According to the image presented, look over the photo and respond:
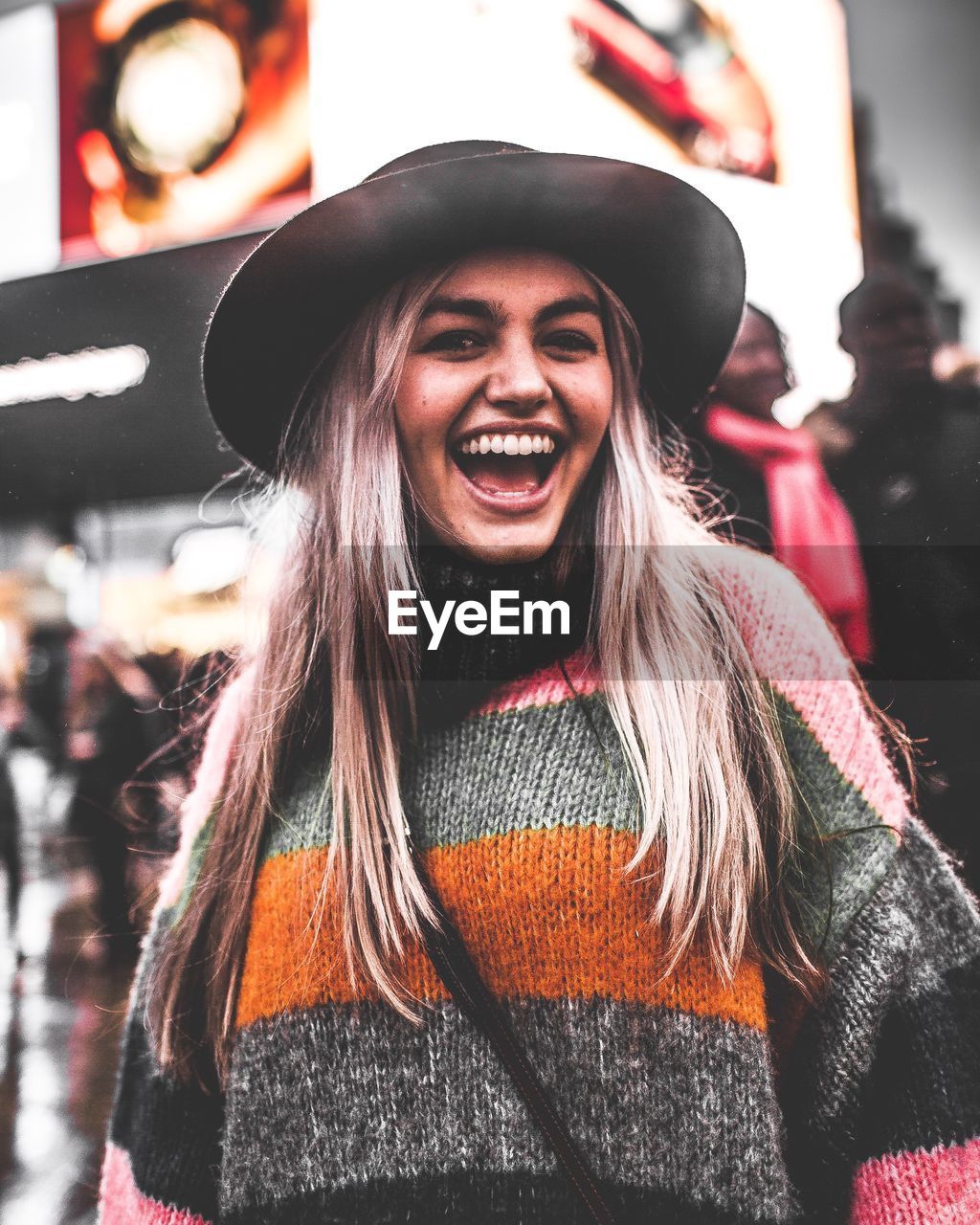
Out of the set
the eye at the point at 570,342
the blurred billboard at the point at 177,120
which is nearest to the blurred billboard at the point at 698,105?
the blurred billboard at the point at 177,120

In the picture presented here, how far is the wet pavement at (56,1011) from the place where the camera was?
1458 millimetres

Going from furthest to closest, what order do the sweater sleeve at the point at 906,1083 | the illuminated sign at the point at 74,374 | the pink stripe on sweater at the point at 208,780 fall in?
the illuminated sign at the point at 74,374 < the pink stripe on sweater at the point at 208,780 < the sweater sleeve at the point at 906,1083

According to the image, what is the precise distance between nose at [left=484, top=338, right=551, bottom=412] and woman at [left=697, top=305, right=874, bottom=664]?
0.86 feet

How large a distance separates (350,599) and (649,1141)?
2.49 feet

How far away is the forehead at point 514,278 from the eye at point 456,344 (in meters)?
0.05

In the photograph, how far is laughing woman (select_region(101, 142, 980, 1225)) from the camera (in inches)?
41.5

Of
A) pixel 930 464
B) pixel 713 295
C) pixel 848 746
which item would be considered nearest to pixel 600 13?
pixel 713 295

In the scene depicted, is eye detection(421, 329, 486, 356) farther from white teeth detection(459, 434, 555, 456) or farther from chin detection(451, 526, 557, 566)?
chin detection(451, 526, 557, 566)

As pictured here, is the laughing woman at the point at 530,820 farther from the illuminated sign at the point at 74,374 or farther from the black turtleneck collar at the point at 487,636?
the illuminated sign at the point at 74,374

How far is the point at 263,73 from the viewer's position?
1338mm

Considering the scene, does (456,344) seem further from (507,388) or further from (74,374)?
(74,374)

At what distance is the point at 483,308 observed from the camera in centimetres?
114

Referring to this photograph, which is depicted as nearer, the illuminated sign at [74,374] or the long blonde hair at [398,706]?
the long blonde hair at [398,706]

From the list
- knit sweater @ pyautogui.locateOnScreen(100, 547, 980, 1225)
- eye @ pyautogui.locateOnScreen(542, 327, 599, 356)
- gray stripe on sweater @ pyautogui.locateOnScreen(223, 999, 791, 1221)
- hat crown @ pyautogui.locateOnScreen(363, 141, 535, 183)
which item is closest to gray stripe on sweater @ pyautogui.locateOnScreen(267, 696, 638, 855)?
knit sweater @ pyautogui.locateOnScreen(100, 547, 980, 1225)
